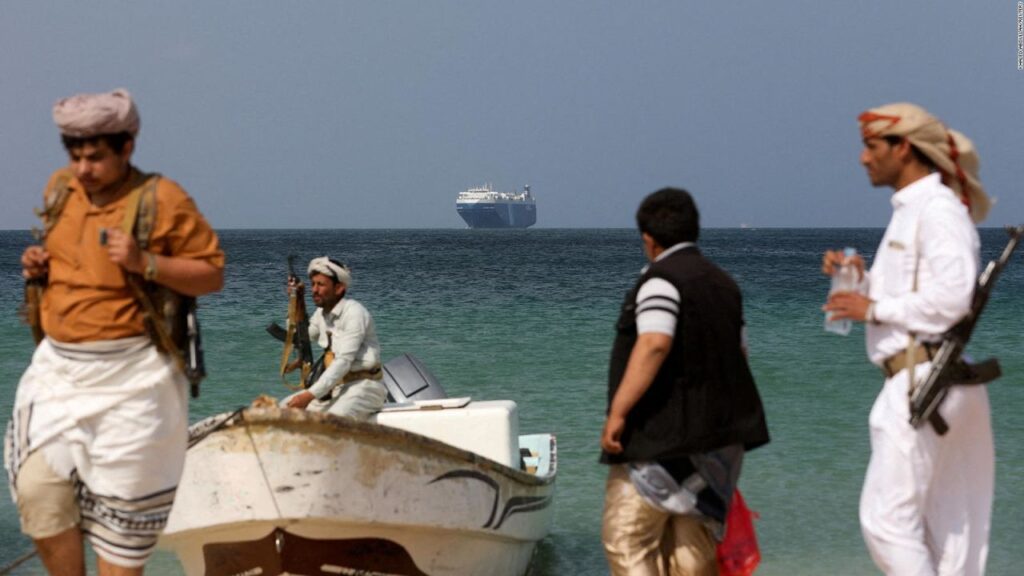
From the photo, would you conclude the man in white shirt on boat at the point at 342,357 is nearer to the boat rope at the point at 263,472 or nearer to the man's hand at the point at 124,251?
the boat rope at the point at 263,472

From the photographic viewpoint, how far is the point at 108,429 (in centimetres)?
407

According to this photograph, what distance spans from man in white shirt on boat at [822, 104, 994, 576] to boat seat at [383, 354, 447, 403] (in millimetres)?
5296

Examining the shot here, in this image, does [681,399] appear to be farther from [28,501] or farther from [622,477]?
[28,501]

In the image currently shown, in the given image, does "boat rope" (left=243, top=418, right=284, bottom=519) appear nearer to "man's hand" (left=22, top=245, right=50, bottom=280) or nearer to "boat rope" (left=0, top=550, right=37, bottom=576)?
"boat rope" (left=0, top=550, right=37, bottom=576)

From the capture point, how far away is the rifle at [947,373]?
423cm

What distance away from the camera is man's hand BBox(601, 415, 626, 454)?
455cm

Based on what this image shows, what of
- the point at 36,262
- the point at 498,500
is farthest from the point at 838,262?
the point at 498,500

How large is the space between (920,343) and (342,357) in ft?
14.2

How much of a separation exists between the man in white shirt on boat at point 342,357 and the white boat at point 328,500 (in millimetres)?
1429

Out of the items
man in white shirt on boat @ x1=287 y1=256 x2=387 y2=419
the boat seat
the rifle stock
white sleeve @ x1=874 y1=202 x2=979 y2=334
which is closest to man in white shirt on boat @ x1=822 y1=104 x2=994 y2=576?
white sleeve @ x1=874 y1=202 x2=979 y2=334

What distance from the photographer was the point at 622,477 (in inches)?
185

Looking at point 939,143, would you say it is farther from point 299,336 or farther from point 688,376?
point 299,336

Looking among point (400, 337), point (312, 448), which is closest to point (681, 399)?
point (312, 448)

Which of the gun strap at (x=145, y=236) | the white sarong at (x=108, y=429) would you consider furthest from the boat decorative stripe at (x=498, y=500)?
the gun strap at (x=145, y=236)
